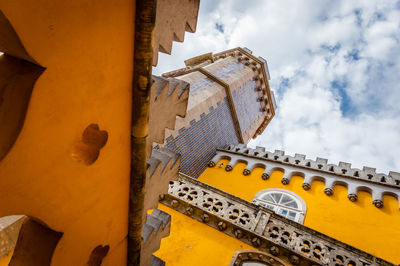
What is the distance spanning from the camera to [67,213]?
233 centimetres

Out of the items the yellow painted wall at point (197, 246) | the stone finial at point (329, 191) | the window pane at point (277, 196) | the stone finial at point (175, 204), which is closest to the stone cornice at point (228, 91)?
the window pane at point (277, 196)

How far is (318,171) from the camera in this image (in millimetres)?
9258

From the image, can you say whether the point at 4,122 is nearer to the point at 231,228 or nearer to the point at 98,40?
the point at 98,40

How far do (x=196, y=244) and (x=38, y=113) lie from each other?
4542mm

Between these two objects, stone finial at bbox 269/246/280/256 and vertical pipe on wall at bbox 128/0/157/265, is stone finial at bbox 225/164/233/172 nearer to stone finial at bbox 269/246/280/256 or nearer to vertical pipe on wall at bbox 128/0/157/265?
stone finial at bbox 269/246/280/256

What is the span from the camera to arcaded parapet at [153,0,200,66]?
2.49 metres

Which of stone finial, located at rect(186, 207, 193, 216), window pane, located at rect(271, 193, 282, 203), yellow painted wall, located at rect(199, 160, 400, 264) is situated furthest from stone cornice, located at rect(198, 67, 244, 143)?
stone finial, located at rect(186, 207, 193, 216)

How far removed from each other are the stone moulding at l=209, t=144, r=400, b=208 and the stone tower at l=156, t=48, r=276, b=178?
1242mm

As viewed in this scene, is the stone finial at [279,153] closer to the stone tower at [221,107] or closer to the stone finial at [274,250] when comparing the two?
the stone tower at [221,107]

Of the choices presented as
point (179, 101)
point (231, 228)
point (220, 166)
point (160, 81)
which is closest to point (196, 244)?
point (231, 228)

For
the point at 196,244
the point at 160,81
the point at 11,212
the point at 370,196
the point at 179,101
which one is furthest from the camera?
the point at 370,196

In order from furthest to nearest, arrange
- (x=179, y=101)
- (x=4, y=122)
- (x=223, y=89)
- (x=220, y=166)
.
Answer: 1. (x=223, y=89)
2. (x=220, y=166)
3. (x=179, y=101)
4. (x=4, y=122)

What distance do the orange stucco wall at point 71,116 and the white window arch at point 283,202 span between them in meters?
6.24

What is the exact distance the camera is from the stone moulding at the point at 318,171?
7861 millimetres
